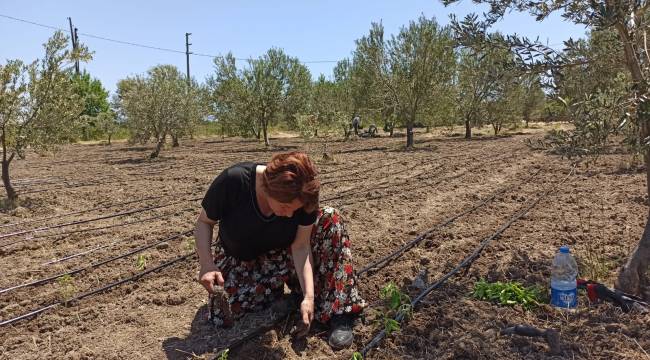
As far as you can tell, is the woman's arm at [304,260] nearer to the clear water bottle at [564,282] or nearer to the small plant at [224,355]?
the small plant at [224,355]

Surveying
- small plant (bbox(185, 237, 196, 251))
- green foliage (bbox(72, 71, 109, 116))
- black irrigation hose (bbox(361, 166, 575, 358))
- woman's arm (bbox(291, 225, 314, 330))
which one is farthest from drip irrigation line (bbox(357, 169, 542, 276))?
green foliage (bbox(72, 71, 109, 116))

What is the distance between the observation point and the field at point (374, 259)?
10.5 ft

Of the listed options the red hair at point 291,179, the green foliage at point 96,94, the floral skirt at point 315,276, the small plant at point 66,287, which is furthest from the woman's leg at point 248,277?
the green foliage at point 96,94

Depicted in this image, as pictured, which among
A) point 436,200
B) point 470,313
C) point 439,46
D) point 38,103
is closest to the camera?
point 470,313

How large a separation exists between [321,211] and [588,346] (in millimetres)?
1822

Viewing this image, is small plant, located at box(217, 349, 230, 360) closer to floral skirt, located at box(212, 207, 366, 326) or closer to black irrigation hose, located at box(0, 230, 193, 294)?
floral skirt, located at box(212, 207, 366, 326)

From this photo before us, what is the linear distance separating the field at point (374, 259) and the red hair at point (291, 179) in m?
1.09

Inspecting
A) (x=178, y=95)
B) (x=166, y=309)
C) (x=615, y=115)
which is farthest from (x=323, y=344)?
(x=178, y=95)

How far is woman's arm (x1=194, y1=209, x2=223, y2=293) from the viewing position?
2.87 metres

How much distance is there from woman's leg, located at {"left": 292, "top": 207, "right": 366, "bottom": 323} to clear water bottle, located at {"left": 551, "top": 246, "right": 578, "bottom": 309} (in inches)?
56.1

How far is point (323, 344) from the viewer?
3238 millimetres

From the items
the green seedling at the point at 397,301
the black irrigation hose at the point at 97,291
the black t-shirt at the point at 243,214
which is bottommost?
the black irrigation hose at the point at 97,291

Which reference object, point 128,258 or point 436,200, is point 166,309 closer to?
point 128,258

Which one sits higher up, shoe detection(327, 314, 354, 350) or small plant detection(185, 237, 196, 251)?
small plant detection(185, 237, 196, 251)
